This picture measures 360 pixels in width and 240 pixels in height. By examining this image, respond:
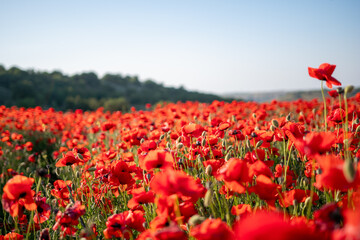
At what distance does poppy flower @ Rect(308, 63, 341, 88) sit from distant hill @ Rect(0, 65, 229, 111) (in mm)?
13973

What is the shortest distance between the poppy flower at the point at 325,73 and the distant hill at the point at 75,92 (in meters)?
14.0

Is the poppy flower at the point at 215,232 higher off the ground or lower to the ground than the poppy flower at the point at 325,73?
lower

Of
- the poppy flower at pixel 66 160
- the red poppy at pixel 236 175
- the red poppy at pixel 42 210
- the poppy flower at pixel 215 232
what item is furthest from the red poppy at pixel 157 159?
the poppy flower at pixel 66 160

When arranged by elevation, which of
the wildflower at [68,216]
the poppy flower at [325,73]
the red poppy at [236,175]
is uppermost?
the poppy flower at [325,73]

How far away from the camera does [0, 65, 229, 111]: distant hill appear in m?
18.3

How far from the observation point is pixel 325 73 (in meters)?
1.68

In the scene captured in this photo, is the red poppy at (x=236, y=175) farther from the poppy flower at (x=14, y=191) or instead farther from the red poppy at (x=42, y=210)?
the red poppy at (x=42, y=210)

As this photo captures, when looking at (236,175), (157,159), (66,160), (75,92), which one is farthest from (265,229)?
(75,92)

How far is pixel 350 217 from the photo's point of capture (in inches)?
20.4

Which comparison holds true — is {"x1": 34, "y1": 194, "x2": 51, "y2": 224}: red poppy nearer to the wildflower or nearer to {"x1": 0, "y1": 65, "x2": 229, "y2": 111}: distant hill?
the wildflower

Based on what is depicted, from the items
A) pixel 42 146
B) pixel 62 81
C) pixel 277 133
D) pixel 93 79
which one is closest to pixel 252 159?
pixel 277 133

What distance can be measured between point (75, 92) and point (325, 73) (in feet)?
81.4

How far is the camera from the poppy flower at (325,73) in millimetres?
1664

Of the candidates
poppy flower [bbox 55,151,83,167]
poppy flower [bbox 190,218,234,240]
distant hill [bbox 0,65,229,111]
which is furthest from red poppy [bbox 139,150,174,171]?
distant hill [bbox 0,65,229,111]
